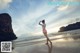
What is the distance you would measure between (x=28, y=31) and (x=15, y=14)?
24cm

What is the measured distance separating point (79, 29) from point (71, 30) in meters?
0.09

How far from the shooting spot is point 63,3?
2.83m

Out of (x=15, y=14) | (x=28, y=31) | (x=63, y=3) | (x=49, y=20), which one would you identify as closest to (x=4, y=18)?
(x=15, y=14)

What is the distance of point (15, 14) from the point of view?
9.25 ft

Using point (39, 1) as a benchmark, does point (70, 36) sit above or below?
below

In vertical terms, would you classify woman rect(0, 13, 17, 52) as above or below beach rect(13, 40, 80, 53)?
above

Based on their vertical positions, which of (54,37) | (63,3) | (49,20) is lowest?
(54,37)

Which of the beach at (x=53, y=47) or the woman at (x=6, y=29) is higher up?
the woman at (x=6, y=29)

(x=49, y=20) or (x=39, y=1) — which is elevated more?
(x=39, y=1)

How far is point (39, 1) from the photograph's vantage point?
112 inches

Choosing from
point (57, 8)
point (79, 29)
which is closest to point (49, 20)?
point (57, 8)

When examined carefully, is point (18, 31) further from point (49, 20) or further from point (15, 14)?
point (49, 20)

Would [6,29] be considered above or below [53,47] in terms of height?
above

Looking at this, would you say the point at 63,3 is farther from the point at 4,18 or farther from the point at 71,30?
the point at 4,18
